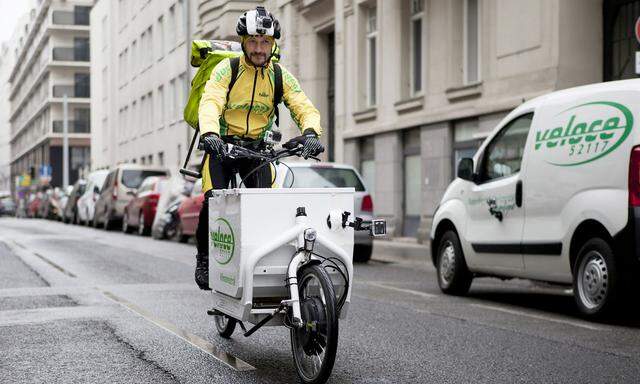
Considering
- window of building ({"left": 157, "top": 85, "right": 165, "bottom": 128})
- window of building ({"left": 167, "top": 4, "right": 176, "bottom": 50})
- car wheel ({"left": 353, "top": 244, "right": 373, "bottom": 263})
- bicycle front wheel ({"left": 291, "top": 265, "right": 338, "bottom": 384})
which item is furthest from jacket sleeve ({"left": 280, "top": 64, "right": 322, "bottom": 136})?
window of building ({"left": 157, "top": 85, "right": 165, "bottom": 128})

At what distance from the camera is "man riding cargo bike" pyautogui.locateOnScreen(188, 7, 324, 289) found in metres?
6.11

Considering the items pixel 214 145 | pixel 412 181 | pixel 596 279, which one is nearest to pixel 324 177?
pixel 596 279

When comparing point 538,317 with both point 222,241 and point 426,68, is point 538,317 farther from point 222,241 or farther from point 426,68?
point 426,68

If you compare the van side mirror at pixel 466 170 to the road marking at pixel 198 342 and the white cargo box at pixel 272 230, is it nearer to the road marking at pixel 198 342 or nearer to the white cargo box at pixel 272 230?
the road marking at pixel 198 342

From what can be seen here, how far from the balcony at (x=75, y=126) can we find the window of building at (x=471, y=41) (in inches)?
2641

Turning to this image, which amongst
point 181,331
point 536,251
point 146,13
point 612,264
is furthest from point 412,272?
point 146,13

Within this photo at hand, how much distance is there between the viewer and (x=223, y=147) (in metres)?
5.73

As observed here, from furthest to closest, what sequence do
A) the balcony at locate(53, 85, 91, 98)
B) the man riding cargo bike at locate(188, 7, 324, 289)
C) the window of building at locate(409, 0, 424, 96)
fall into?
the balcony at locate(53, 85, 91, 98)
the window of building at locate(409, 0, 424, 96)
the man riding cargo bike at locate(188, 7, 324, 289)

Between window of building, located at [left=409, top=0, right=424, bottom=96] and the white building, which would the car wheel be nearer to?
the white building

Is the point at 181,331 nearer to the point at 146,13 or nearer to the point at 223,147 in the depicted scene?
the point at 223,147

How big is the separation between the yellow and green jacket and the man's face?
10 cm

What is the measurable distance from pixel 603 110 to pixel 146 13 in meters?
46.0

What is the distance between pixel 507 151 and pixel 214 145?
499 centimetres

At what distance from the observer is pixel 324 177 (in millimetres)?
15516
